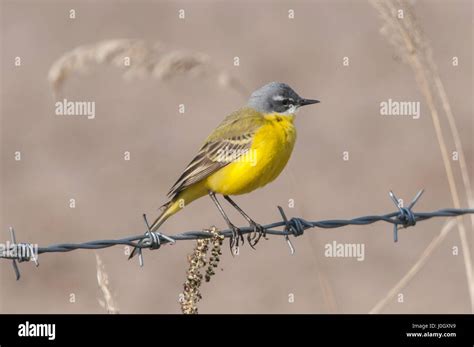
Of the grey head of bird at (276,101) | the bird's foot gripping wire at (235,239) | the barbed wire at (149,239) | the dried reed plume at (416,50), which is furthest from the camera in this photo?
the grey head of bird at (276,101)

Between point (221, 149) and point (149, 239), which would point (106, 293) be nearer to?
point (149, 239)

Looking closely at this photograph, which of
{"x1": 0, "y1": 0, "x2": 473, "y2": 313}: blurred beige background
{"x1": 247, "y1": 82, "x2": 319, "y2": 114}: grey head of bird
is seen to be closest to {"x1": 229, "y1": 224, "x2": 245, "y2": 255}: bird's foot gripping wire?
{"x1": 247, "y1": 82, "x2": 319, "y2": 114}: grey head of bird

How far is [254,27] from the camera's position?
763 inches

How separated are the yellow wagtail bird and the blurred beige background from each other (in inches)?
60.9

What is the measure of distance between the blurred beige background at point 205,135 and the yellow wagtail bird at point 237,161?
1548mm

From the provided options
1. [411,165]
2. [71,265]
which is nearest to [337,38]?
[411,165]

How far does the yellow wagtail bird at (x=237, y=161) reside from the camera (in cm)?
806

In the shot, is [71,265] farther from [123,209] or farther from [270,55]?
[270,55]

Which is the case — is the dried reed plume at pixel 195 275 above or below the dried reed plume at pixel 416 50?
below

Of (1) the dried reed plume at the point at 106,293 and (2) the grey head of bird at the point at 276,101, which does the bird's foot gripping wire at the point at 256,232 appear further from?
(1) the dried reed plume at the point at 106,293

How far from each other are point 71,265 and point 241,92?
226 inches

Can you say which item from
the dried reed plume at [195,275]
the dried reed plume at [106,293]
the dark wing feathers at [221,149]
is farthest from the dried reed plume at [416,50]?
the dried reed plume at [106,293]

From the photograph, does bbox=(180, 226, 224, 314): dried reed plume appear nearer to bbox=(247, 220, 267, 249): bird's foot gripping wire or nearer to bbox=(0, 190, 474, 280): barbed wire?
bbox=(0, 190, 474, 280): barbed wire

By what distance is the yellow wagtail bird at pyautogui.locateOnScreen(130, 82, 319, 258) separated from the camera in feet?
26.5
